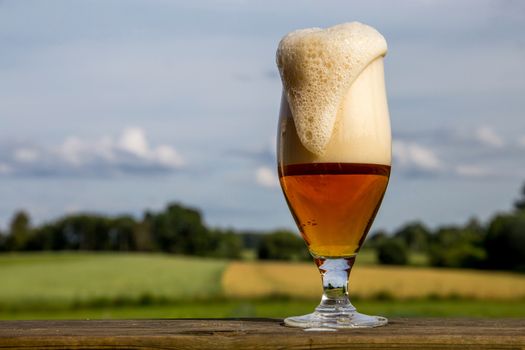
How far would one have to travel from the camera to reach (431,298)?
27.5 m

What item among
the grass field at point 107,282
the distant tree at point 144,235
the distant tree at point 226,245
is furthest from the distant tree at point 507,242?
the distant tree at point 144,235

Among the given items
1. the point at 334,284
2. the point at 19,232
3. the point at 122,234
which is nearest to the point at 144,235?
the point at 122,234

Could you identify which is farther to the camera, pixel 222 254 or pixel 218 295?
pixel 222 254

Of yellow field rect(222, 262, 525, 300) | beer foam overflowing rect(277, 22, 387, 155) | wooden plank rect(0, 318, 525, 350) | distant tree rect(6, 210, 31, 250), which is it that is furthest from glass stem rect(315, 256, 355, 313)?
distant tree rect(6, 210, 31, 250)

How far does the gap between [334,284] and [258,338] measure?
314 millimetres

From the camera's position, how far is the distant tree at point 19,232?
5206 cm

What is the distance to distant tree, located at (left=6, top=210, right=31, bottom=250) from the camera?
52062mm

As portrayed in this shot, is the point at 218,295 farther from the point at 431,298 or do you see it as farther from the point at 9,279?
the point at 9,279

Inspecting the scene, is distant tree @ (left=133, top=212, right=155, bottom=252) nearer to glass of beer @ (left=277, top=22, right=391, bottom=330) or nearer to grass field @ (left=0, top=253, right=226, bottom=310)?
grass field @ (left=0, top=253, right=226, bottom=310)

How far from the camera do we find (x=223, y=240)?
44938mm

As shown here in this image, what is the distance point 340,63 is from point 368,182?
31cm

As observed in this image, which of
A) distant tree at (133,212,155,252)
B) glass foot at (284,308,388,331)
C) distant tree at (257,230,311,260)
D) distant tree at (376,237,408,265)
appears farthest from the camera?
distant tree at (133,212,155,252)

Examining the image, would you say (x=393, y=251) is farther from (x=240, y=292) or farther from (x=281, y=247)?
(x=240, y=292)

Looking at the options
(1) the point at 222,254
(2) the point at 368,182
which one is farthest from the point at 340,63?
(1) the point at 222,254
